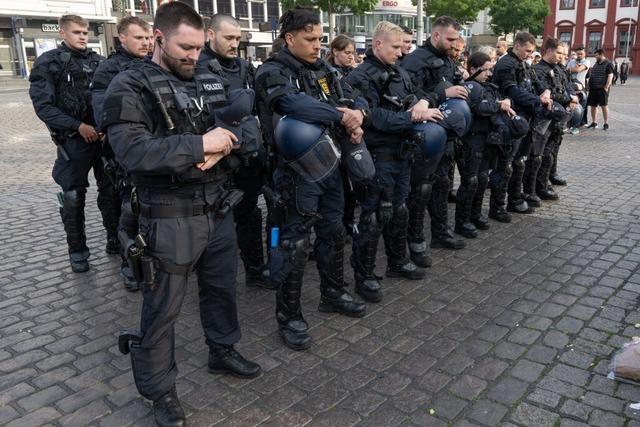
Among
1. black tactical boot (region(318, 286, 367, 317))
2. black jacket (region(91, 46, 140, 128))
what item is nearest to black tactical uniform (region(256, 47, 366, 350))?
black tactical boot (region(318, 286, 367, 317))

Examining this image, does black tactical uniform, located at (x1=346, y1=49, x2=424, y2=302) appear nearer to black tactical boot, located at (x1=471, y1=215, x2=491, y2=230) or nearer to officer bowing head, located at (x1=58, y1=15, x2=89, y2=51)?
black tactical boot, located at (x1=471, y1=215, x2=491, y2=230)

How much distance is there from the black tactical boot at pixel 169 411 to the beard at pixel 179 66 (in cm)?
172

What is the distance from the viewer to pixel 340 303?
169 inches

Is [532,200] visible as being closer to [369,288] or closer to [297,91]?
[369,288]

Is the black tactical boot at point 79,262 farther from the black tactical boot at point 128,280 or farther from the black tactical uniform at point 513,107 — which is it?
the black tactical uniform at point 513,107

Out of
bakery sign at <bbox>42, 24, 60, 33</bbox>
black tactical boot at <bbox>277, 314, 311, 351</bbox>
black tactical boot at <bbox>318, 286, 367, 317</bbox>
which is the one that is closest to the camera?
black tactical boot at <bbox>277, 314, 311, 351</bbox>

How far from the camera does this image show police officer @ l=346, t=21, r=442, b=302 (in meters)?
4.40

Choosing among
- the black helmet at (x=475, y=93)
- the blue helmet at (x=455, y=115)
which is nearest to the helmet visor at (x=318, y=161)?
the blue helmet at (x=455, y=115)

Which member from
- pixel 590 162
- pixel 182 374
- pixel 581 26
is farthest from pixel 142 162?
pixel 581 26

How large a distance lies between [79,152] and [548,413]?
4437 mm

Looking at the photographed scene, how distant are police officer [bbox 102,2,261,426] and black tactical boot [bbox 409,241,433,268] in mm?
2645

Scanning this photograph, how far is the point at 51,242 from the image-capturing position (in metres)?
6.19

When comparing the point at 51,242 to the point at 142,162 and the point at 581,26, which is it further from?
the point at 581,26

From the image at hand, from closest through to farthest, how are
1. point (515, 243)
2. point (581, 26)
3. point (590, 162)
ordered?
point (515, 243) → point (590, 162) → point (581, 26)
